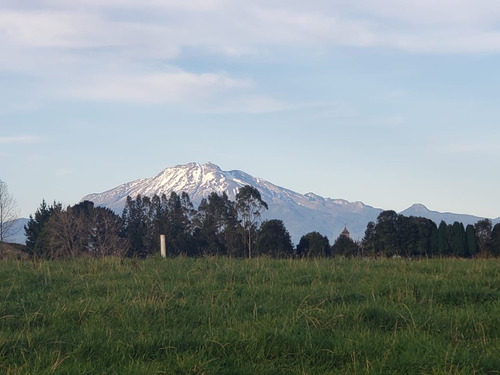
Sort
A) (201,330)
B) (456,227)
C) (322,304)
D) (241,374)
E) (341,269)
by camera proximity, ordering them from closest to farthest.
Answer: (241,374) → (201,330) → (322,304) → (341,269) → (456,227)

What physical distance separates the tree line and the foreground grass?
33319mm

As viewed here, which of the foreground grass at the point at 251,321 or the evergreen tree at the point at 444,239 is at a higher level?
the evergreen tree at the point at 444,239

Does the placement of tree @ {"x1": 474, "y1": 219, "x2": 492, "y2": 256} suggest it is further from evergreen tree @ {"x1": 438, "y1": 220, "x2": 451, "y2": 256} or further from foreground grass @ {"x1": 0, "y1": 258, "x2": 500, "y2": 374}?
foreground grass @ {"x1": 0, "y1": 258, "x2": 500, "y2": 374}

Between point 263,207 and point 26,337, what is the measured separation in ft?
253

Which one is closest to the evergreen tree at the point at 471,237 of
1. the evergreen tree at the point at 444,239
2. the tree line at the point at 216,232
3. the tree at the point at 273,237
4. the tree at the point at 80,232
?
the tree line at the point at 216,232

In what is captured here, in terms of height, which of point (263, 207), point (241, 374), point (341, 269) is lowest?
point (241, 374)

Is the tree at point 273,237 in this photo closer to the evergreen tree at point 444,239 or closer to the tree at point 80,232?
the tree at point 80,232

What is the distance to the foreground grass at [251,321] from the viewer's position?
283 inches

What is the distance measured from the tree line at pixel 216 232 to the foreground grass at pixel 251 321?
33.3m

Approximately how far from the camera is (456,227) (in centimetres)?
6034

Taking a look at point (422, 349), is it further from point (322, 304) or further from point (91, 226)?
point (91, 226)

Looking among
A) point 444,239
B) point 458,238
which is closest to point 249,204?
point 444,239

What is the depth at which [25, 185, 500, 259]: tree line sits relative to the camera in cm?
6019

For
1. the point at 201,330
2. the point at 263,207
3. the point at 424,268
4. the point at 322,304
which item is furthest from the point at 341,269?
the point at 263,207
